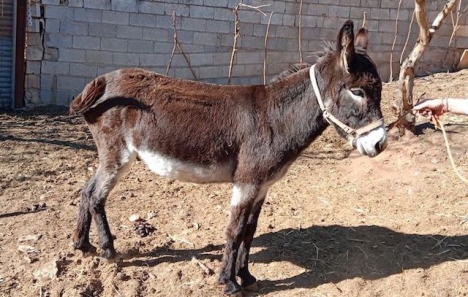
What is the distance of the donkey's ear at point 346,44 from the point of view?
3.72 m

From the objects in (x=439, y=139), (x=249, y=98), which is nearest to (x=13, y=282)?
(x=249, y=98)

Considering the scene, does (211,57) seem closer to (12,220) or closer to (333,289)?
(12,220)

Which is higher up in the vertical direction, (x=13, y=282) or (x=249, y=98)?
(x=249, y=98)

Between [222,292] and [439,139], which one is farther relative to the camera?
[439,139]

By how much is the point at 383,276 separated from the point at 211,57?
575cm

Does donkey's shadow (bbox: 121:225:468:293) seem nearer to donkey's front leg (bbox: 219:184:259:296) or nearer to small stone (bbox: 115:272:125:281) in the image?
small stone (bbox: 115:272:125:281)

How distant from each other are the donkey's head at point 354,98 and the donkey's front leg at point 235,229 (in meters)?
0.76

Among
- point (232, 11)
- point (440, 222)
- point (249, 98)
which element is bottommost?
point (440, 222)

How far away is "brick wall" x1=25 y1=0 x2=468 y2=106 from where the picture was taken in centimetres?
838

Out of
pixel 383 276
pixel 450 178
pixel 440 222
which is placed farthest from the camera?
pixel 450 178

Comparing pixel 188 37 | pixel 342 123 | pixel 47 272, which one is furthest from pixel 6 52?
pixel 342 123

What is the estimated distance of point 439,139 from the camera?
666 centimetres

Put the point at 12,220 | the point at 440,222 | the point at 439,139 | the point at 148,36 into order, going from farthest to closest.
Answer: the point at 148,36 → the point at 439,139 → the point at 440,222 → the point at 12,220

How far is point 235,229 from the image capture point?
4039mm
